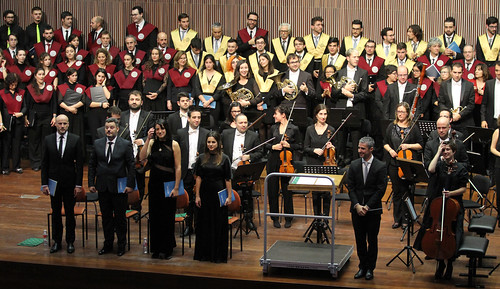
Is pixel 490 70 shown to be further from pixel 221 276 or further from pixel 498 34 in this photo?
pixel 221 276

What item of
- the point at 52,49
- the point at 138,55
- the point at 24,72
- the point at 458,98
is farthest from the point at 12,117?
the point at 458,98

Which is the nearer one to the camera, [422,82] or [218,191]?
[218,191]

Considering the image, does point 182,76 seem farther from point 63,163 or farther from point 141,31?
point 63,163

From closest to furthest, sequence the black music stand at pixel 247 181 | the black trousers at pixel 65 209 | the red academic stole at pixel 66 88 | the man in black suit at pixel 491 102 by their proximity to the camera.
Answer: the black trousers at pixel 65 209, the black music stand at pixel 247 181, the man in black suit at pixel 491 102, the red academic stole at pixel 66 88

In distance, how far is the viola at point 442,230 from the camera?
5.64 m

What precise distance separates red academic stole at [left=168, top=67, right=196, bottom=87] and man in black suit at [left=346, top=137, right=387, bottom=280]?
4052 mm

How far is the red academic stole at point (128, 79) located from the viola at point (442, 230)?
5103 mm

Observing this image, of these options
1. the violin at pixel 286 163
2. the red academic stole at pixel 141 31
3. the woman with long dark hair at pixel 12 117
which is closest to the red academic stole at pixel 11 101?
the woman with long dark hair at pixel 12 117

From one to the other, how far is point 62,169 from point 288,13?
577 centimetres

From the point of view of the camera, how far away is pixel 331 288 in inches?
223

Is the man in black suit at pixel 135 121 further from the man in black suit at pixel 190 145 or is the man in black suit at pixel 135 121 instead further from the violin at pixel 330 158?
the violin at pixel 330 158

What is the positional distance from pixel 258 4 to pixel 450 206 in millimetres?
6461

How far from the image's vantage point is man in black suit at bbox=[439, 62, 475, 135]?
8594 millimetres

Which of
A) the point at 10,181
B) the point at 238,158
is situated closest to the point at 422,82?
the point at 238,158
